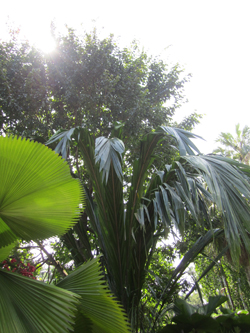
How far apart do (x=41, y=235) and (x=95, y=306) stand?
0.54m

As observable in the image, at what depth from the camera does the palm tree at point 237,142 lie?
996cm

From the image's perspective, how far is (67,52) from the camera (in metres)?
5.13

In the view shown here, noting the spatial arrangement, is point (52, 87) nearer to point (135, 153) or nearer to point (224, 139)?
point (135, 153)

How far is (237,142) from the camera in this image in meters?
10.5

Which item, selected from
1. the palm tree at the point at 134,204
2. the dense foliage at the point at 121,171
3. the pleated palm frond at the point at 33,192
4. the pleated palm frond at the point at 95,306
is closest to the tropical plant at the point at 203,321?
the dense foliage at the point at 121,171

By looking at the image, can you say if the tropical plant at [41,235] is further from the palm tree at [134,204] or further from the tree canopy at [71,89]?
the tree canopy at [71,89]

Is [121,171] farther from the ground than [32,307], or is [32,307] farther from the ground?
[121,171]

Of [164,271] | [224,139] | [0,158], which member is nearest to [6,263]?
[0,158]

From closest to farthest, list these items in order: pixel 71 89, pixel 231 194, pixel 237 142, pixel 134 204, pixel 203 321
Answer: pixel 231 194 → pixel 134 204 → pixel 203 321 → pixel 71 89 → pixel 237 142

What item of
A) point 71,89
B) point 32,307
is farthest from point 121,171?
point 71,89

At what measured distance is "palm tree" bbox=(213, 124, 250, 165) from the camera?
996cm

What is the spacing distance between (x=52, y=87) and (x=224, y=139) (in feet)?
26.6

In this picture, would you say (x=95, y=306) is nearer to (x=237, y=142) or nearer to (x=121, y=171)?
(x=121, y=171)

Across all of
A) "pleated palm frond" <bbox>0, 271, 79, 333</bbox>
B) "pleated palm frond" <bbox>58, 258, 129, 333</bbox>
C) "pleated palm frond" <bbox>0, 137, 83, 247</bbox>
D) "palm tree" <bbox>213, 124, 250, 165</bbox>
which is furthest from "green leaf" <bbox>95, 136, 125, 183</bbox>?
"palm tree" <bbox>213, 124, 250, 165</bbox>
